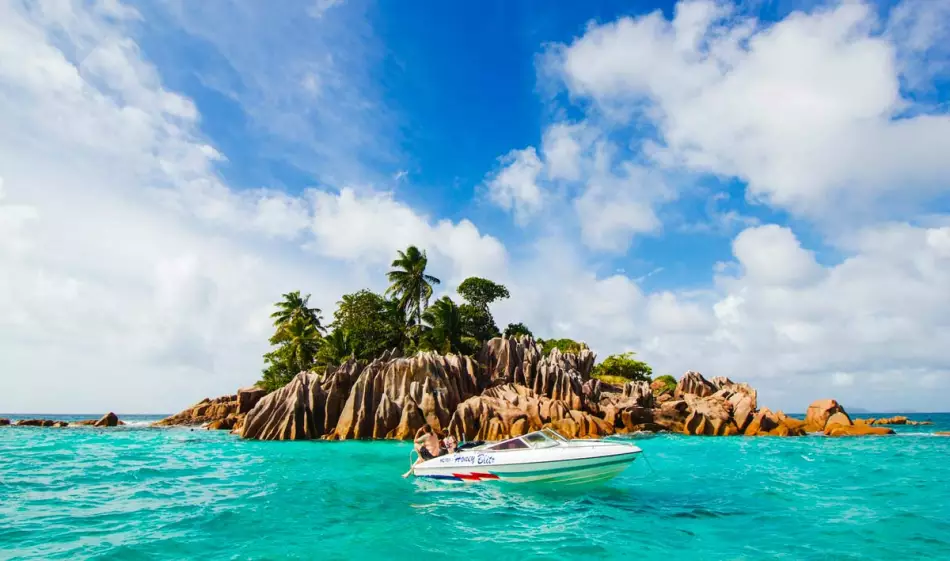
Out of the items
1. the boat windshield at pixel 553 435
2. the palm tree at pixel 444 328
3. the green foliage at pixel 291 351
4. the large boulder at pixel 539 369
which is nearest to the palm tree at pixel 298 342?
the green foliage at pixel 291 351

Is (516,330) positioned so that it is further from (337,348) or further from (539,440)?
(539,440)

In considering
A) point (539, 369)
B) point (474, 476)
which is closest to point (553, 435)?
point (474, 476)

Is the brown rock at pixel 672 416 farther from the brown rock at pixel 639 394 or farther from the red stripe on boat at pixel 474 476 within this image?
the red stripe on boat at pixel 474 476

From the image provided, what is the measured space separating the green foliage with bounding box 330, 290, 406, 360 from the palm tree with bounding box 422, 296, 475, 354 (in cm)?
437

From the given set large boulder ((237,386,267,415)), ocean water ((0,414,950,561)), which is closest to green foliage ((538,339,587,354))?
large boulder ((237,386,267,415))

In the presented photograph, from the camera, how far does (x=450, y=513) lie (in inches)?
613

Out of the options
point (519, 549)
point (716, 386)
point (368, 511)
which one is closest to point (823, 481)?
point (519, 549)

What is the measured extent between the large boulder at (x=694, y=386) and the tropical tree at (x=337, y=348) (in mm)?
37855

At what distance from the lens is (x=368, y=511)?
15773 mm

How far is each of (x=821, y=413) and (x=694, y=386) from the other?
12431 mm

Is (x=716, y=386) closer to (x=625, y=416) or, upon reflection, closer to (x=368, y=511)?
(x=625, y=416)

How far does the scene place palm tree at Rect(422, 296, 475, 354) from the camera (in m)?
57.8

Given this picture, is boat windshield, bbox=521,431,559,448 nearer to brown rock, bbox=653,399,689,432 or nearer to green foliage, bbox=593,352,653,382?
brown rock, bbox=653,399,689,432

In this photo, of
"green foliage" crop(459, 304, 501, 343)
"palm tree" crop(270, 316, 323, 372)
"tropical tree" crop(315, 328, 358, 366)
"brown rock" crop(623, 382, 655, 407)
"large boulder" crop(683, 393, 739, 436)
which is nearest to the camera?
"large boulder" crop(683, 393, 739, 436)
